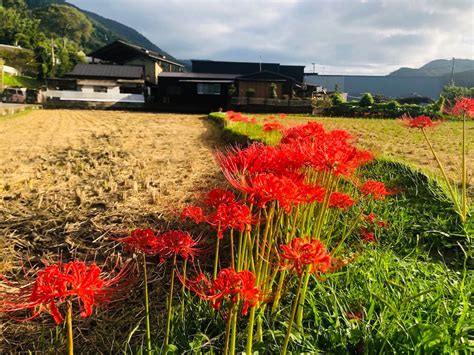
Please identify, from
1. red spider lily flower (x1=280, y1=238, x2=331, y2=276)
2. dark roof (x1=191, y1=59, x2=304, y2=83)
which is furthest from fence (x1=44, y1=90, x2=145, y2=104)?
red spider lily flower (x1=280, y1=238, x2=331, y2=276)

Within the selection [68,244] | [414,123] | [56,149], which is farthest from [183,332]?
[56,149]

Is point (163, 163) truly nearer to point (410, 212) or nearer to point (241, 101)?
point (410, 212)

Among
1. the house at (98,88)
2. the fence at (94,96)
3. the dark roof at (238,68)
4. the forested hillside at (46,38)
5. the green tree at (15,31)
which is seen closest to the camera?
the house at (98,88)

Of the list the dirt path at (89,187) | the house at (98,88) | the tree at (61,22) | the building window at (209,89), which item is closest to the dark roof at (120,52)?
the house at (98,88)

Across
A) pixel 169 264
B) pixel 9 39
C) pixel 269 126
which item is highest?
pixel 9 39

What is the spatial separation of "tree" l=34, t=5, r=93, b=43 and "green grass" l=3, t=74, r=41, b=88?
144 ft

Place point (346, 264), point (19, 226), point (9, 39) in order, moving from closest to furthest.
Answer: point (346, 264)
point (19, 226)
point (9, 39)

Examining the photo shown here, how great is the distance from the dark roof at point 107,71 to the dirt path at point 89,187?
27.5 m

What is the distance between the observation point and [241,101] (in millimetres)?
34094

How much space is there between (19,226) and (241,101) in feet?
102

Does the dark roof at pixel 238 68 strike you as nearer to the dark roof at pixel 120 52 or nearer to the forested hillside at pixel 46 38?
the dark roof at pixel 120 52

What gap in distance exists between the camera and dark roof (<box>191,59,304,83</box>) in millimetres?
47812

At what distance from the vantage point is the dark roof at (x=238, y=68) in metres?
47.8

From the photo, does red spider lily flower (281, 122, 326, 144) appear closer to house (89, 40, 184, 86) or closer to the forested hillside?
house (89, 40, 184, 86)
